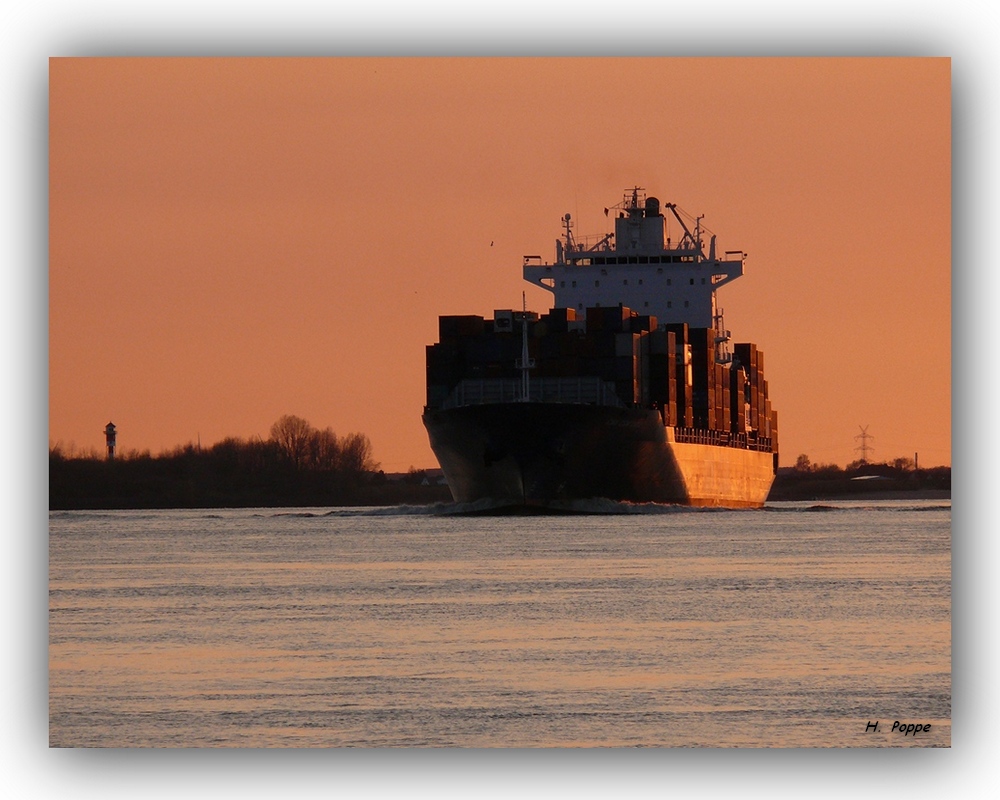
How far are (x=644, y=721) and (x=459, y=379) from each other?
135ft

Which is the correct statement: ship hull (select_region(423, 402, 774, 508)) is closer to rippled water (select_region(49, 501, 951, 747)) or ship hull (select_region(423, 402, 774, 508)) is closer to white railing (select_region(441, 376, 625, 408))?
white railing (select_region(441, 376, 625, 408))

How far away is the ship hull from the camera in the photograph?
52500mm

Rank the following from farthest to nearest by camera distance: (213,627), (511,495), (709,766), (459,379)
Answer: (459,379)
(511,495)
(213,627)
(709,766)

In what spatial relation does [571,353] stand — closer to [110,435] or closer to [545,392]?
[545,392]

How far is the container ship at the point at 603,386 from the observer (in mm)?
52906

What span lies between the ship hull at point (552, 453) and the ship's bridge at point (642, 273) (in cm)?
1167

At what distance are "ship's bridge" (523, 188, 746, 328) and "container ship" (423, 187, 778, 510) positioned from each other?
53mm

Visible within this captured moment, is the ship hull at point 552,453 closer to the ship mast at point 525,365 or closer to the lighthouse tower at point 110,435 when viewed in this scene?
the ship mast at point 525,365
